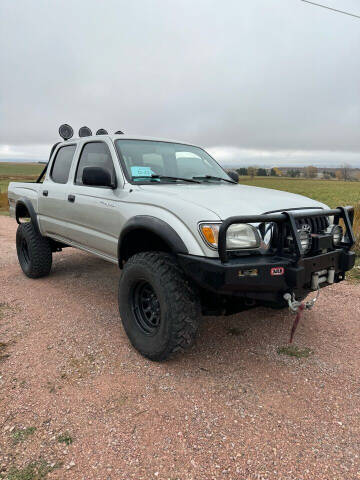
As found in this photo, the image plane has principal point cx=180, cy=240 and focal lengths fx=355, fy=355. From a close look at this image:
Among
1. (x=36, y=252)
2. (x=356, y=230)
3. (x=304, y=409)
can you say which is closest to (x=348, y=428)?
(x=304, y=409)

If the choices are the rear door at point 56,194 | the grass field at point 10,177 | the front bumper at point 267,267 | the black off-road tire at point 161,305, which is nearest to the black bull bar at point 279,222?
the front bumper at point 267,267

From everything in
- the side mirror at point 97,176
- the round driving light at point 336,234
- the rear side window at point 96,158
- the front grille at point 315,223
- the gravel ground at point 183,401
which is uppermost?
the rear side window at point 96,158

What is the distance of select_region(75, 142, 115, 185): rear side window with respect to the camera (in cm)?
352

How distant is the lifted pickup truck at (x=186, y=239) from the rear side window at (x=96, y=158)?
1cm

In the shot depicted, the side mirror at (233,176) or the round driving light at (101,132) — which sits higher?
the round driving light at (101,132)

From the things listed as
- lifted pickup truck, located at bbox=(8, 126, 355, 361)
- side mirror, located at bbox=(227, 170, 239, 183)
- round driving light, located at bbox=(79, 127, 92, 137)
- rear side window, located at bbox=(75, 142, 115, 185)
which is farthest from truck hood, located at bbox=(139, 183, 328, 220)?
round driving light, located at bbox=(79, 127, 92, 137)

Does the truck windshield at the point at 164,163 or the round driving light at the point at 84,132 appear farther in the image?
the round driving light at the point at 84,132

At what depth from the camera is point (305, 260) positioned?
2439mm

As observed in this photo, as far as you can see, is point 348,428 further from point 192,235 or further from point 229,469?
point 192,235

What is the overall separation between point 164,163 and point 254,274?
1781 millimetres

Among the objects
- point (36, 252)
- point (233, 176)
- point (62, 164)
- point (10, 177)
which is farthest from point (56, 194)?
point (10, 177)

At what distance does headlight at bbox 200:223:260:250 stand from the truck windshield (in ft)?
3.58

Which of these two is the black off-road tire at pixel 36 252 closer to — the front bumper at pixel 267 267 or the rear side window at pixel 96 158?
the rear side window at pixel 96 158

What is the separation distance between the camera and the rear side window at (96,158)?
11.5 feet
